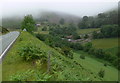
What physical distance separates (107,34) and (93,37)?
28.0 feet

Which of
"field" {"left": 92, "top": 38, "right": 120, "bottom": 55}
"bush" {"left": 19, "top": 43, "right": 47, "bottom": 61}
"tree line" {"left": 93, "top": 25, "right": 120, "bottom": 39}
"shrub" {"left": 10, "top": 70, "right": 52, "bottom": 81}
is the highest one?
"bush" {"left": 19, "top": 43, "right": 47, "bottom": 61}

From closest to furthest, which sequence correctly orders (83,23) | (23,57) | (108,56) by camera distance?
(23,57)
(108,56)
(83,23)

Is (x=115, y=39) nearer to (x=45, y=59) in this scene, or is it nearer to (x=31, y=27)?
(x=31, y=27)

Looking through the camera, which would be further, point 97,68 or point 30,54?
point 97,68

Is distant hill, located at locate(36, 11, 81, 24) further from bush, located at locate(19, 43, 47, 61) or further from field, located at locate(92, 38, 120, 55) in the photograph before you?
bush, located at locate(19, 43, 47, 61)

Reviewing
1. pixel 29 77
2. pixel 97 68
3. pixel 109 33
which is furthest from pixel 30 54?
pixel 109 33

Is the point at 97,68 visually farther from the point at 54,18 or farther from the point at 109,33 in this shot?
the point at 54,18

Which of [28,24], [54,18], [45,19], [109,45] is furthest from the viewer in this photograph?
[54,18]

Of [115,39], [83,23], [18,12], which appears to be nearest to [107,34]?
[115,39]

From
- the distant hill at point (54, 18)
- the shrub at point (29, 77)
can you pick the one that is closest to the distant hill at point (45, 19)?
the distant hill at point (54, 18)

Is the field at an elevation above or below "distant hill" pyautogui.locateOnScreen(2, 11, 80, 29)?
below

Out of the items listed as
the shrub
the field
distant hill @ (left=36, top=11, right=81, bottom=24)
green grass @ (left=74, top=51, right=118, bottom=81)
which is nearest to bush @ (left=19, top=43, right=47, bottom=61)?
the shrub

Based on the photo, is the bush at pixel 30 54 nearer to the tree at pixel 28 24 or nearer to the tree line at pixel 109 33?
the tree at pixel 28 24

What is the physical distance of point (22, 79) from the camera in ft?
23.2
